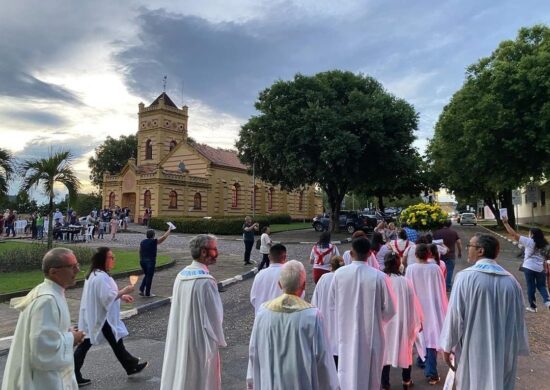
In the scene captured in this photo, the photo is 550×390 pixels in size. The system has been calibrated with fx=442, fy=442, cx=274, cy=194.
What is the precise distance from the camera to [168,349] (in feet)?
14.6

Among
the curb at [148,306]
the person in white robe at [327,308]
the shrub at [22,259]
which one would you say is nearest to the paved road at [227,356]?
the curb at [148,306]

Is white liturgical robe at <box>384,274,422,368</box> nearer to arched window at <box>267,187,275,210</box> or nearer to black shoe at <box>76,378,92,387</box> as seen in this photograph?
black shoe at <box>76,378,92,387</box>

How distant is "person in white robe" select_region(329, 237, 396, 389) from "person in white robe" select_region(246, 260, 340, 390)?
4.30ft

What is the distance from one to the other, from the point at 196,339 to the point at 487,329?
8.80 ft

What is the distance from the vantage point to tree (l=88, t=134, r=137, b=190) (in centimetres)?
6462

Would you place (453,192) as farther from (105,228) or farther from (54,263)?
(54,263)

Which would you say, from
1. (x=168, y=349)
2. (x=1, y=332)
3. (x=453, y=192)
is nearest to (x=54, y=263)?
(x=168, y=349)

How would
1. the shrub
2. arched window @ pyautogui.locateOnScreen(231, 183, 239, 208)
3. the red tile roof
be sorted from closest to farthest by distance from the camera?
the shrub < the red tile roof < arched window @ pyautogui.locateOnScreen(231, 183, 239, 208)

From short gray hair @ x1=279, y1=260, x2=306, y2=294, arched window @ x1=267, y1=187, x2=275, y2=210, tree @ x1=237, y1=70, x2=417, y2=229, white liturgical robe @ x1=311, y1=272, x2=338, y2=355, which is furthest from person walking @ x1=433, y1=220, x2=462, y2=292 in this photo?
arched window @ x1=267, y1=187, x2=275, y2=210

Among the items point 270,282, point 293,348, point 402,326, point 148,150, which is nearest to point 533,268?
point 402,326

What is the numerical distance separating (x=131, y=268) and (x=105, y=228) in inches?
788

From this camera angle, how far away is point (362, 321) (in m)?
4.66

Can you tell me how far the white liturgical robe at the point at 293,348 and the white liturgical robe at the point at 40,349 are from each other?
1.43 metres

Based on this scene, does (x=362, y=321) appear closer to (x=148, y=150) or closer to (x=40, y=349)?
(x=40, y=349)
